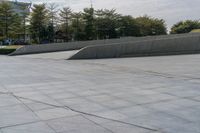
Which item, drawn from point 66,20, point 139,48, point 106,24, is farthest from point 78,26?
point 139,48

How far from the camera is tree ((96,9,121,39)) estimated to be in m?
54.7

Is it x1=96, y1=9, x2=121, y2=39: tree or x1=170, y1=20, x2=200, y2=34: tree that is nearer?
x1=96, y1=9, x2=121, y2=39: tree

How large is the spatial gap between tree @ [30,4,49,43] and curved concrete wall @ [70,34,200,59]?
3208 cm

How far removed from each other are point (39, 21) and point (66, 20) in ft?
16.3

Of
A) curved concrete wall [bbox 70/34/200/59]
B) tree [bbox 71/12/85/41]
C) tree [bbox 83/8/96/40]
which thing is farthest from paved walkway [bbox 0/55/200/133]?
tree [bbox 71/12/85/41]

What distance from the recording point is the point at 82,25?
51031 millimetres

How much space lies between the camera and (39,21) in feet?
166

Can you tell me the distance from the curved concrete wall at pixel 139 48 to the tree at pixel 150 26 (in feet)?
136

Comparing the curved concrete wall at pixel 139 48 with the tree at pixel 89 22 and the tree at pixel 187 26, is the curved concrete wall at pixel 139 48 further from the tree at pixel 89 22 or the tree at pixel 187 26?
the tree at pixel 187 26

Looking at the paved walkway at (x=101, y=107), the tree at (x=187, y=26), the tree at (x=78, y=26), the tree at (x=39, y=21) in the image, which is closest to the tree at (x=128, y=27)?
the tree at (x=78, y=26)

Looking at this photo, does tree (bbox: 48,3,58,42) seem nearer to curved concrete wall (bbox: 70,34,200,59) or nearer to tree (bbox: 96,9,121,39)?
tree (bbox: 96,9,121,39)

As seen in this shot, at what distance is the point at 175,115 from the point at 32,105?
289 centimetres

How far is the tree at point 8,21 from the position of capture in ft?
160

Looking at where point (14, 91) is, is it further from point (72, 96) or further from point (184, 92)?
point (184, 92)
